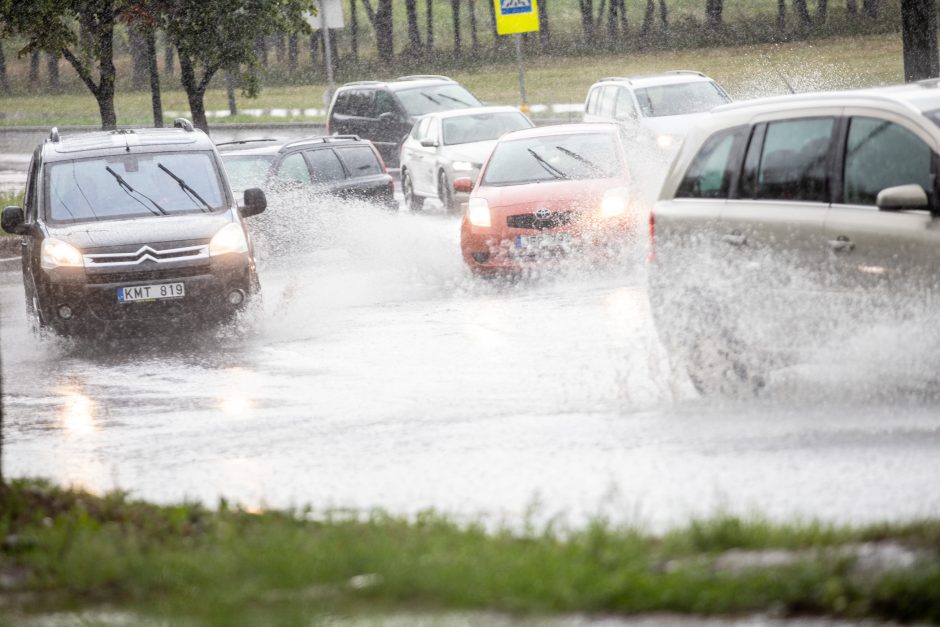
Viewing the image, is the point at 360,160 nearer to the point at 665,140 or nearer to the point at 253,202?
the point at 665,140

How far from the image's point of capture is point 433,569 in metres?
5.27

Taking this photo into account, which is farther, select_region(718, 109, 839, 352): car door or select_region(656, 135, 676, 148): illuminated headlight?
select_region(656, 135, 676, 148): illuminated headlight

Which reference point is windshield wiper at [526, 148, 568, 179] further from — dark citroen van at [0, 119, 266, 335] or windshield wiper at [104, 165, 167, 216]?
windshield wiper at [104, 165, 167, 216]

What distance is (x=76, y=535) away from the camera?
20.6 feet

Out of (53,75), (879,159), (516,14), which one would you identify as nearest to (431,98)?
(516,14)

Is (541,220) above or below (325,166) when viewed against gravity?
below

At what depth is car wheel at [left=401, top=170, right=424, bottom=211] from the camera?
1079 inches

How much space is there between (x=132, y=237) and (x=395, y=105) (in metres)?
18.8

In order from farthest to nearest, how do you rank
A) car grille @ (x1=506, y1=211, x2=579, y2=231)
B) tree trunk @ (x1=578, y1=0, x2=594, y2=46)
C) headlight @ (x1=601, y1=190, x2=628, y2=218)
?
1. tree trunk @ (x1=578, y1=0, x2=594, y2=46)
2. headlight @ (x1=601, y1=190, x2=628, y2=218)
3. car grille @ (x1=506, y1=211, x2=579, y2=231)

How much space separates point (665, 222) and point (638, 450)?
2231 mm

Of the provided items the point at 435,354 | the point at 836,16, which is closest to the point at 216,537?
the point at 435,354

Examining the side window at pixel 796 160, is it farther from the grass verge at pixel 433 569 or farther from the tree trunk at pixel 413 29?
the tree trunk at pixel 413 29

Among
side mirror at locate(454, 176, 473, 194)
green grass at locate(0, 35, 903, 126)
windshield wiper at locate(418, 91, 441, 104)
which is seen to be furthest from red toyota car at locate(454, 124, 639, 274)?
green grass at locate(0, 35, 903, 126)

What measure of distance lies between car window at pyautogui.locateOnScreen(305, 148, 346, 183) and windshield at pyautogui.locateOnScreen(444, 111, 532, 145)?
14.7 ft
